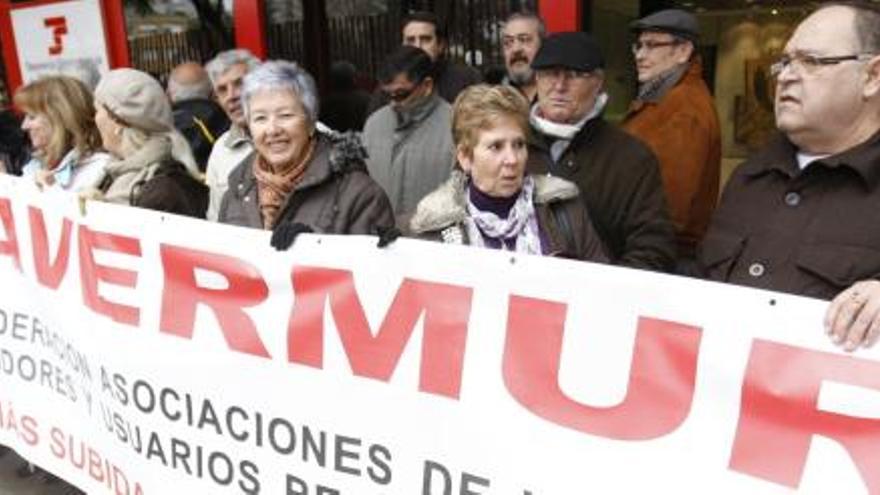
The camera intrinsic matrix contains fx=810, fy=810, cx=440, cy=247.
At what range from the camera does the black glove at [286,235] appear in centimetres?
225

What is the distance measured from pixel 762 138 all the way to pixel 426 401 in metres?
5.35

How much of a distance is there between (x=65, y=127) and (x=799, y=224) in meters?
2.75

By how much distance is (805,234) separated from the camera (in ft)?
6.07

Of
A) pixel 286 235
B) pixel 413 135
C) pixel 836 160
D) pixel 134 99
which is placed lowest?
pixel 286 235

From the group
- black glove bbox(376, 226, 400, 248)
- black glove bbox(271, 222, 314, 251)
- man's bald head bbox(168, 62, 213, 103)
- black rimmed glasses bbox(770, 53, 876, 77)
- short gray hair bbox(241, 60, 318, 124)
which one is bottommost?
black glove bbox(271, 222, 314, 251)

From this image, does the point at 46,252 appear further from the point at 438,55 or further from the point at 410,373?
the point at 438,55

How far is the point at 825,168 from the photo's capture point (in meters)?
1.85

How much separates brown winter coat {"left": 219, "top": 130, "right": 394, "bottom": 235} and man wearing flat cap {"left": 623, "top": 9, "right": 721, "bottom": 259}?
1112 millimetres

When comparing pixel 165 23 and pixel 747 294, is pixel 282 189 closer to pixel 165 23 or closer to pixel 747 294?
pixel 747 294

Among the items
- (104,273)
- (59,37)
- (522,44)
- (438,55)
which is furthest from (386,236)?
(59,37)

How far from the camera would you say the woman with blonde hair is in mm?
3234

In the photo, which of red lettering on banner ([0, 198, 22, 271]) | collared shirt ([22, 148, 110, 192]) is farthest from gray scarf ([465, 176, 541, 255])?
red lettering on banner ([0, 198, 22, 271])

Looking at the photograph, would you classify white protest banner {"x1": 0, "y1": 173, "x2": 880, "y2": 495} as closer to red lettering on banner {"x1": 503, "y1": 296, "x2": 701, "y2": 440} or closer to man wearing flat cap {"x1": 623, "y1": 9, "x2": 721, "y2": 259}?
red lettering on banner {"x1": 503, "y1": 296, "x2": 701, "y2": 440}

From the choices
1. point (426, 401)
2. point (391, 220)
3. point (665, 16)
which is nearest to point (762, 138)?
point (665, 16)
